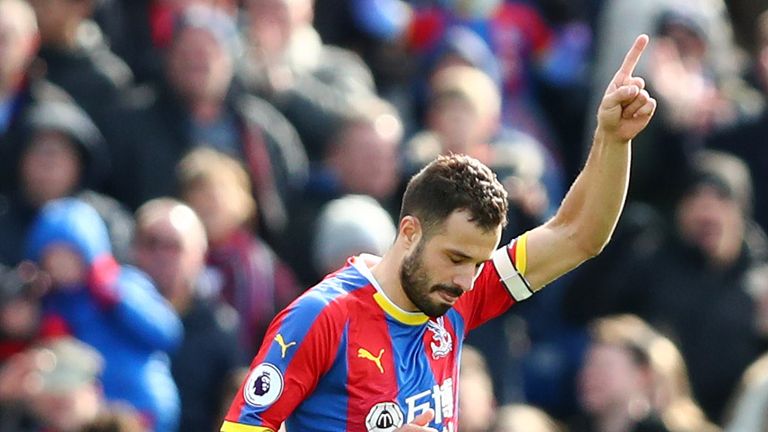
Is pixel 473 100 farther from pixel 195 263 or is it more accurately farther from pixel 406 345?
pixel 406 345

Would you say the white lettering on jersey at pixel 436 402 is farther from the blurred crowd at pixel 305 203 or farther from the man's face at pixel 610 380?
the man's face at pixel 610 380

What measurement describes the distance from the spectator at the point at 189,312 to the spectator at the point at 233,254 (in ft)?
0.93

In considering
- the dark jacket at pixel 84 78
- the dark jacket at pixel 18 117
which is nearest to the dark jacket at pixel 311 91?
the dark jacket at pixel 84 78

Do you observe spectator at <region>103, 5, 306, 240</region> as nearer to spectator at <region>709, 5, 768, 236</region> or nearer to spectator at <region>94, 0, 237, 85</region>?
spectator at <region>94, 0, 237, 85</region>

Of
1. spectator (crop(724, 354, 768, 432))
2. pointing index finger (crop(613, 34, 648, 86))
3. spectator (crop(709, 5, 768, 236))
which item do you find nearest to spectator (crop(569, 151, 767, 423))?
spectator (crop(724, 354, 768, 432))

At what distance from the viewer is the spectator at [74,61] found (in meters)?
11.0

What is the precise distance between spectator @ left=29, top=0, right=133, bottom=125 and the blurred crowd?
0.04ft

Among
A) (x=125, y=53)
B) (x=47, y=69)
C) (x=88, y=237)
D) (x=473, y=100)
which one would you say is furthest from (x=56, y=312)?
(x=473, y=100)

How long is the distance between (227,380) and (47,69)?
224 centimetres

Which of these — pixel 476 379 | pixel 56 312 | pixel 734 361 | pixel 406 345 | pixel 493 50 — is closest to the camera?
pixel 406 345

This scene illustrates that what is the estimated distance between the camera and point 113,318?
9.90m

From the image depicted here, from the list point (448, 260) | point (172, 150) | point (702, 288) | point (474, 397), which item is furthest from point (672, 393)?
point (448, 260)

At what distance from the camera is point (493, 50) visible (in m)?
13.8

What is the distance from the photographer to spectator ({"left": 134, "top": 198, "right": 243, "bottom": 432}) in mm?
10062
